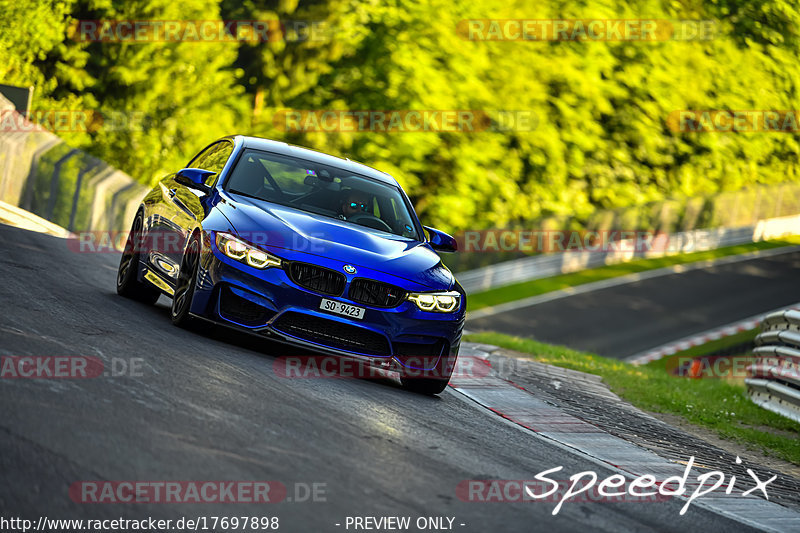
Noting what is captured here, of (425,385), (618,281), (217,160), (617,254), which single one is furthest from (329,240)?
(617,254)

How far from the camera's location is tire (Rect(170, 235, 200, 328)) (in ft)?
26.3

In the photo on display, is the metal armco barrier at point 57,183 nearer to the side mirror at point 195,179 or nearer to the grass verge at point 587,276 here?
the side mirror at point 195,179

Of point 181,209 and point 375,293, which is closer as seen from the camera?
point 375,293

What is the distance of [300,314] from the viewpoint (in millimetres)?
7695

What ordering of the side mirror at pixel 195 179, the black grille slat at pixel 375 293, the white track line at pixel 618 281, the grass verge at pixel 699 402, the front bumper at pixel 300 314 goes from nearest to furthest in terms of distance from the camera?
the front bumper at pixel 300 314 → the black grille slat at pixel 375 293 → the side mirror at pixel 195 179 → the grass verge at pixel 699 402 → the white track line at pixel 618 281

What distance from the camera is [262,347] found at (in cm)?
856

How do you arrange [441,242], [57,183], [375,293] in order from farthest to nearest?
1. [57,183]
2. [441,242]
3. [375,293]

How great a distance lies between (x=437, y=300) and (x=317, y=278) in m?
1.01

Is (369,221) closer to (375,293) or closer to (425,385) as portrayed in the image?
(375,293)

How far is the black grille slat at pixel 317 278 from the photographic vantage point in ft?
25.3

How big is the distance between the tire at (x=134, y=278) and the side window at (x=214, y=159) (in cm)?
81

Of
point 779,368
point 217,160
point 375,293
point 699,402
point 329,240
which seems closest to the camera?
point 375,293

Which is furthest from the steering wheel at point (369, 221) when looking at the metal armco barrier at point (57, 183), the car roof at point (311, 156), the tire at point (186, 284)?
the metal armco barrier at point (57, 183)

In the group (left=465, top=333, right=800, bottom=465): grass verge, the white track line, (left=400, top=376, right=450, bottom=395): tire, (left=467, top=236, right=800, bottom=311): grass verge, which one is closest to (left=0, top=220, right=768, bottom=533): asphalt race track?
(left=400, top=376, right=450, bottom=395): tire
